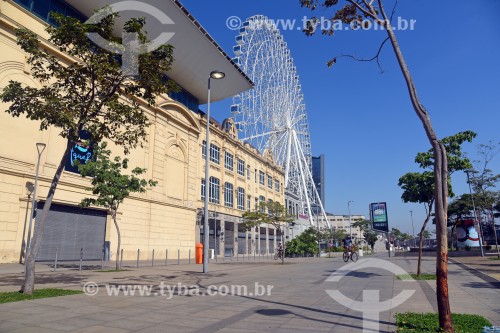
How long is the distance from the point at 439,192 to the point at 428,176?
1304cm

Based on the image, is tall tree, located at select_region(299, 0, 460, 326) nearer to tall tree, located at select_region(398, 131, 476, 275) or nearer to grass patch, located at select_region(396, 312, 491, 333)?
grass patch, located at select_region(396, 312, 491, 333)

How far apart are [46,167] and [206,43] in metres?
21.3

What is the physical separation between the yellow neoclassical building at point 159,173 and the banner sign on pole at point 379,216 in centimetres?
1926

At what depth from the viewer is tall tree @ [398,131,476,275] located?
16.6 metres

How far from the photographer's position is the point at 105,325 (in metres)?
7.22

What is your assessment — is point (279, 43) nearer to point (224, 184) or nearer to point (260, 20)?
point (260, 20)

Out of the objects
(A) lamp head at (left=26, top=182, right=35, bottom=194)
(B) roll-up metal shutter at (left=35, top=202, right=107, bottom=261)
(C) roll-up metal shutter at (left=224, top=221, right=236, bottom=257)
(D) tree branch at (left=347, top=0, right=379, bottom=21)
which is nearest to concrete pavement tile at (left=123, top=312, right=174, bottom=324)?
(D) tree branch at (left=347, top=0, right=379, bottom=21)

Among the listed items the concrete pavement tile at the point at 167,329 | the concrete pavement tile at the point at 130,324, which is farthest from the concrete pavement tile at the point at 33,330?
the concrete pavement tile at the point at 167,329

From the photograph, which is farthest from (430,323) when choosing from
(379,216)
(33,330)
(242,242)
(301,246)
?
(242,242)

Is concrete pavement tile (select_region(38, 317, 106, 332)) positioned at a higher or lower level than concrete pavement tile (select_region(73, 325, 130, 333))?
higher

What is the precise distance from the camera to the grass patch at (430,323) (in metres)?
6.55

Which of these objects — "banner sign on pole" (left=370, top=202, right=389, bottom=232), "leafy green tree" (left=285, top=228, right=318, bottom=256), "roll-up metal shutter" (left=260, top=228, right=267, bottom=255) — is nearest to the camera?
"banner sign on pole" (left=370, top=202, right=389, bottom=232)

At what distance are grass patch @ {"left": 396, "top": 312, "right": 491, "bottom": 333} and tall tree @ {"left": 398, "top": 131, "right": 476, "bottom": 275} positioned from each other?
373 inches

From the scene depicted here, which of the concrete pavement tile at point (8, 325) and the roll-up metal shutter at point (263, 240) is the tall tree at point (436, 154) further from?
the roll-up metal shutter at point (263, 240)
